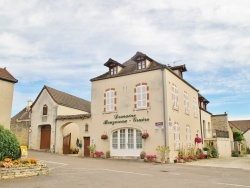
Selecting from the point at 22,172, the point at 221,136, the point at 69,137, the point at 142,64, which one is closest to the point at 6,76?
the point at 22,172

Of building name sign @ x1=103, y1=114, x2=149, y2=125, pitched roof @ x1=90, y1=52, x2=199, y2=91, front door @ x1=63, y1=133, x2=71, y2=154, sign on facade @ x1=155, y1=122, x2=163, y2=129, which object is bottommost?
front door @ x1=63, y1=133, x2=71, y2=154

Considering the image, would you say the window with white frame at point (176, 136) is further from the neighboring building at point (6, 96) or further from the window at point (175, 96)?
the neighboring building at point (6, 96)

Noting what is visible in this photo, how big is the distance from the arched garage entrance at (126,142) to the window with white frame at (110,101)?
1941mm

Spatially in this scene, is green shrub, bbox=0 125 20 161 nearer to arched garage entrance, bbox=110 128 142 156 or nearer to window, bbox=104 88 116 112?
arched garage entrance, bbox=110 128 142 156

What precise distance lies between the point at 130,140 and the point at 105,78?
5817 mm

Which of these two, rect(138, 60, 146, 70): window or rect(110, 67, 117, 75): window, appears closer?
rect(138, 60, 146, 70): window

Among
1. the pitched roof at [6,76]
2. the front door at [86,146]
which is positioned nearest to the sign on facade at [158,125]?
the front door at [86,146]

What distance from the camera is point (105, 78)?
22.0 metres

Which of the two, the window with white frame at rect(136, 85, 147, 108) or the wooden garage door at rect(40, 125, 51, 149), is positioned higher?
the window with white frame at rect(136, 85, 147, 108)

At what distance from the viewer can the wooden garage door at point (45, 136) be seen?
85.3 ft

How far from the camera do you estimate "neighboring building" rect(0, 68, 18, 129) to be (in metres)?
16.1

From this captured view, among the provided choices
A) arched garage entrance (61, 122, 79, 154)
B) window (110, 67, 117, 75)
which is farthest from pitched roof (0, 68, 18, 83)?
arched garage entrance (61, 122, 79, 154)

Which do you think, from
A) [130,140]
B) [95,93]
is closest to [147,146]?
[130,140]

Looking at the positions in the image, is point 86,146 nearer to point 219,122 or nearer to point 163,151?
point 163,151
